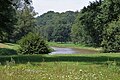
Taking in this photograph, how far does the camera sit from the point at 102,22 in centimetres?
7319

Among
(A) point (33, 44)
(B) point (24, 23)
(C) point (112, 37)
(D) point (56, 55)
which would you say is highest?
(B) point (24, 23)

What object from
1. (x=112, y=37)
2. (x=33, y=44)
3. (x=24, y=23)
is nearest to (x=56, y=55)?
(x=33, y=44)

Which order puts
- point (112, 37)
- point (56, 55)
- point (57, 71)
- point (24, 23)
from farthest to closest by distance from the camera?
point (24, 23) < point (112, 37) < point (56, 55) < point (57, 71)

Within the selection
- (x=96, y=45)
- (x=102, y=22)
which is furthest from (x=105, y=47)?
(x=96, y=45)

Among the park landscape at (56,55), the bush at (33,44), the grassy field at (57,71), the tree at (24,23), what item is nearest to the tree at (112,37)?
the park landscape at (56,55)

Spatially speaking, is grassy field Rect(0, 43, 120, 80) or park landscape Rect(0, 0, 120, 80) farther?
park landscape Rect(0, 0, 120, 80)

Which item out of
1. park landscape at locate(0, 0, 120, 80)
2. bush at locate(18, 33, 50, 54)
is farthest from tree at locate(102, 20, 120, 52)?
bush at locate(18, 33, 50, 54)

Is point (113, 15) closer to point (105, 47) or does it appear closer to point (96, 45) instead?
point (105, 47)

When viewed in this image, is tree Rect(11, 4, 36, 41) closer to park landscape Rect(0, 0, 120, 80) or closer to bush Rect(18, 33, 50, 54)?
park landscape Rect(0, 0, 120, 80)

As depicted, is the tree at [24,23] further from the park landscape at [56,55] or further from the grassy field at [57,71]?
the grassy field at [57,71]

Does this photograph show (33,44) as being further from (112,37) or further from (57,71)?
(112,37)

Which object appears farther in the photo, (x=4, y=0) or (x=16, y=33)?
(x=16, y=33)

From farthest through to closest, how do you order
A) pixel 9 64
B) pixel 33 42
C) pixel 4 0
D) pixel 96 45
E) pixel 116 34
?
pixel 96 45 → pixel 116 34 → pixel 33 42 → pixel 4 0 → pixel 9 64

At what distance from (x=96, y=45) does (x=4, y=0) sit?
71434 millimetres
